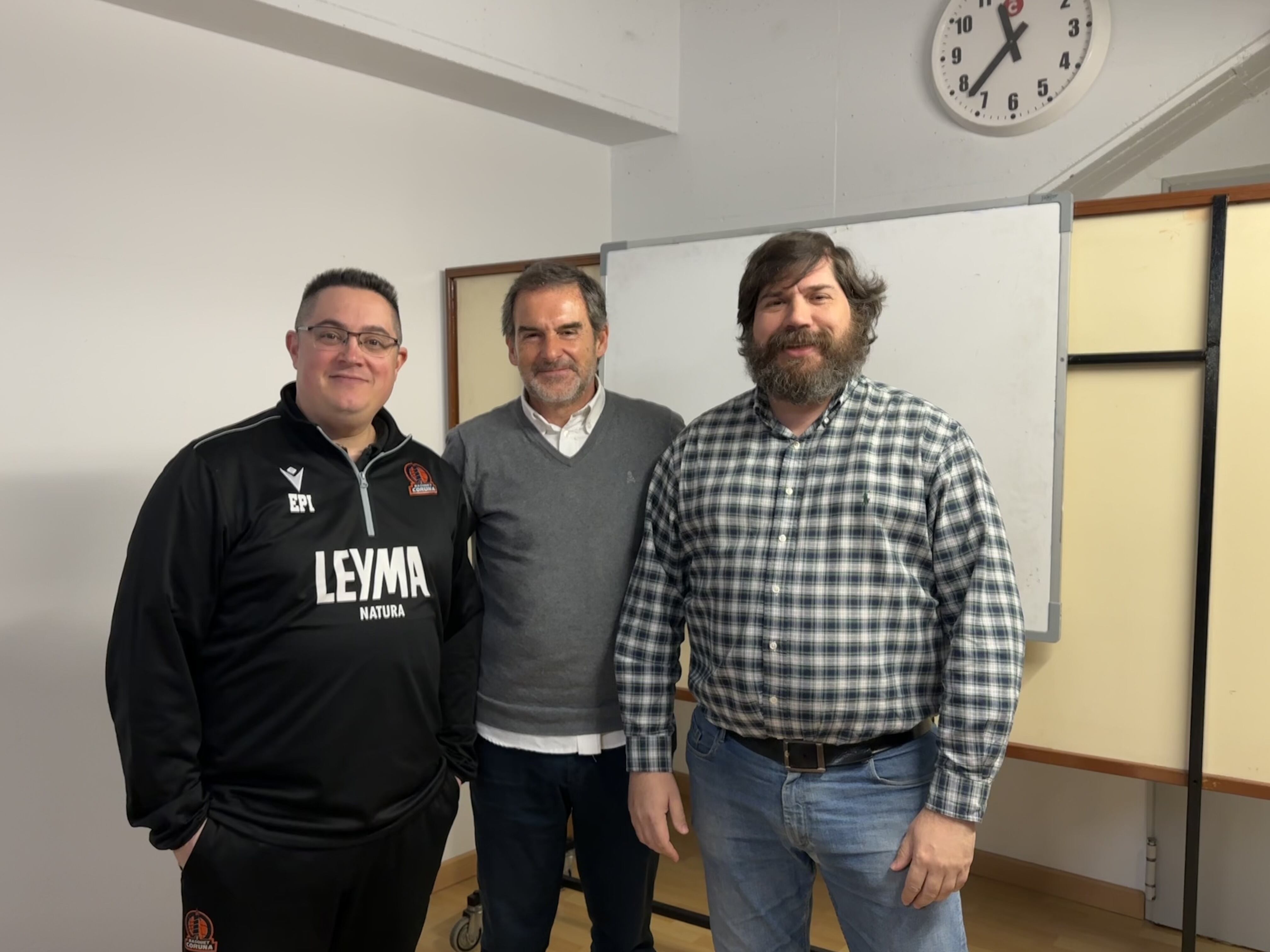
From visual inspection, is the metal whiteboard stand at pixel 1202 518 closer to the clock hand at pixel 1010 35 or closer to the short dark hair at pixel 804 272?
the short dark hair at pixel 804 272

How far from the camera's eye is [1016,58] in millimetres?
2768

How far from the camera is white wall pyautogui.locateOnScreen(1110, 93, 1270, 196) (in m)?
2.55

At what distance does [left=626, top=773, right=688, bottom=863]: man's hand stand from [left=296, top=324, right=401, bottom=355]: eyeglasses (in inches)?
33.1

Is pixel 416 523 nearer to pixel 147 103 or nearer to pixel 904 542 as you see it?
pixel 904 542

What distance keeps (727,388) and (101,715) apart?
5.68 feet

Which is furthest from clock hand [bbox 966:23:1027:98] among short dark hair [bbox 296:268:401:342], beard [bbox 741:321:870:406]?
short dark hair [bbox 296:268:401:342]

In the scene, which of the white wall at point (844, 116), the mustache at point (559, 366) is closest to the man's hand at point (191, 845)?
the mustache at point (559, 366)

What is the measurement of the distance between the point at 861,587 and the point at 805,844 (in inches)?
16.1

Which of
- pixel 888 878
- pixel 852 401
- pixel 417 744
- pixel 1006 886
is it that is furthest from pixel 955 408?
pixel 1006 886

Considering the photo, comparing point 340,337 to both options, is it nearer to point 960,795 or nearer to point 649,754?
point 649,754

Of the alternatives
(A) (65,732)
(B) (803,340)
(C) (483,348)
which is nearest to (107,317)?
(A) (65,732)

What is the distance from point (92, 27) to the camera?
222cm

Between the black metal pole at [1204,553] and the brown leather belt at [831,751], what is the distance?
84 centimetres

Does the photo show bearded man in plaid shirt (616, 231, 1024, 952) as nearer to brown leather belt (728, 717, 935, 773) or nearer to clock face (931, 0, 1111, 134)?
brown leather belt (728, 717, 935, 773)
